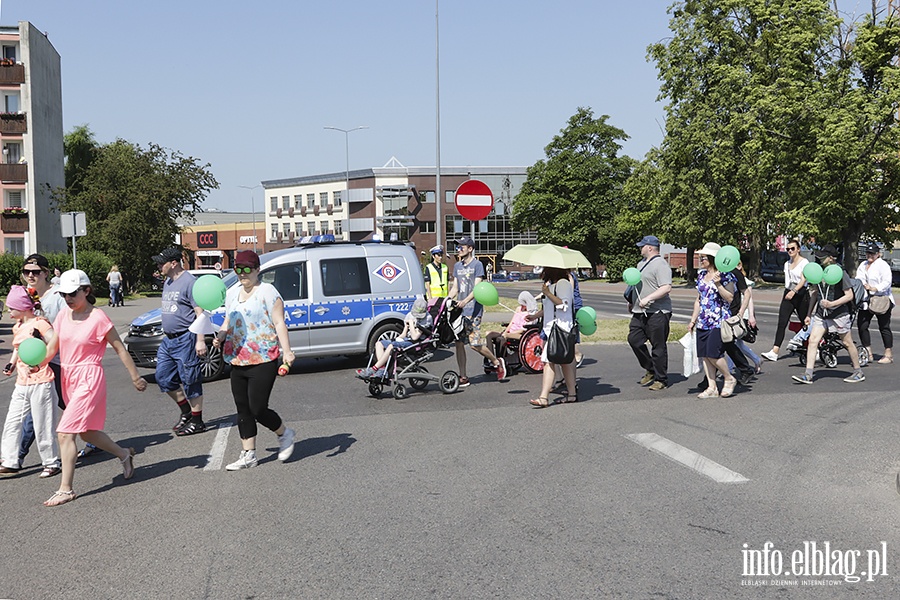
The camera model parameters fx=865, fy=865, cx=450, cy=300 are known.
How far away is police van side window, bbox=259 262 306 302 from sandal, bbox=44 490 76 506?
6.80m

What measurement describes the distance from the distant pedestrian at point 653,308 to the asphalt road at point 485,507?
3.52 ft

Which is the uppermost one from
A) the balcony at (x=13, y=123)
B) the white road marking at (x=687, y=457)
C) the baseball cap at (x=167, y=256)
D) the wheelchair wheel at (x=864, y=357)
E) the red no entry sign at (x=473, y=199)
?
the balcony at (x=13, y=123)

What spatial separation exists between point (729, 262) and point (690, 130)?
116 ft

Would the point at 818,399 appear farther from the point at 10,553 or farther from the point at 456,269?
the point at 10,553

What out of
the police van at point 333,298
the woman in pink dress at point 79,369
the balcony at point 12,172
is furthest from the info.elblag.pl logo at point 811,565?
the balcony at point 12,172

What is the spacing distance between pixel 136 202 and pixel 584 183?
3590 cm

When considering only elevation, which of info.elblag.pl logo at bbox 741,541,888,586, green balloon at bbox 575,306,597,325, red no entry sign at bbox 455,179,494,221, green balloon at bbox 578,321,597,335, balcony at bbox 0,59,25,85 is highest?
balcony at bbox 0,59,25,85

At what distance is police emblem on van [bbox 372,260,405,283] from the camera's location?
13.6 m

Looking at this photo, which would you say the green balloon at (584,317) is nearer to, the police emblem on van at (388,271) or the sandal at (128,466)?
the police emblem on van at (388,271)

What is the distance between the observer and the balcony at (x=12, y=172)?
51094 mm

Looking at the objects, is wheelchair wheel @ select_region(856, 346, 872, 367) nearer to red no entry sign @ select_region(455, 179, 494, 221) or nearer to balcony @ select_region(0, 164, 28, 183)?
red no entry sign @ select_region(455, 179, 494, 221)

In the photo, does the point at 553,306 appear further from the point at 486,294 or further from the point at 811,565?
the point at 811,565

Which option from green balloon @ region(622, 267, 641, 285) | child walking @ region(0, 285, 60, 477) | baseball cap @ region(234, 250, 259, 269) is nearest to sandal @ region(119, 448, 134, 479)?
child walking @ region(0, 285, 60, 477)

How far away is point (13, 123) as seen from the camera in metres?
51.2
